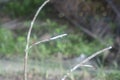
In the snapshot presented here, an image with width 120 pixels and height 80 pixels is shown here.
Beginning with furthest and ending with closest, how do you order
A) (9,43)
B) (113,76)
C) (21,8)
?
(21,8) < (9,43) < (113,76)

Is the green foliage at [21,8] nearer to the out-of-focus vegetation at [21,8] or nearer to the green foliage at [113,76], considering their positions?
the out-of-focus vegetation at [21,8]

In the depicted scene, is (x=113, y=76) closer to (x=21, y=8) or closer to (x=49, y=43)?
(x=49, y=43)

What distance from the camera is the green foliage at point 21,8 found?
707 cm

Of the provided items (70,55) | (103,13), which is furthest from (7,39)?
(103,13)

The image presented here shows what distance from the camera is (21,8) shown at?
23.3 ft

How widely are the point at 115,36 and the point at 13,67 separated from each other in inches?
71.7

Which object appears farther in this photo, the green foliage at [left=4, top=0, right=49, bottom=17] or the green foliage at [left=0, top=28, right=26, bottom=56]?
the green foliage at [left=4, top=0, right=49, bottom=17]

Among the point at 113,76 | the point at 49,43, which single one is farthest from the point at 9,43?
the point at 113,76

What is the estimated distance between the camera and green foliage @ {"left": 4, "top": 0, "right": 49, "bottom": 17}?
707cm

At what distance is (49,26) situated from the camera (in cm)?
652

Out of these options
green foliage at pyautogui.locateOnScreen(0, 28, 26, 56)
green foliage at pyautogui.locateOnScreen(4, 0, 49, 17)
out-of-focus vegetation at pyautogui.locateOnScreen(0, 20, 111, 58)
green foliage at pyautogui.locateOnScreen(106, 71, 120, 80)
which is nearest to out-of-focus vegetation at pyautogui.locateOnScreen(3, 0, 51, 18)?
green foliage at pyautogui.locateOnScreen(4, 0, 49, 17)

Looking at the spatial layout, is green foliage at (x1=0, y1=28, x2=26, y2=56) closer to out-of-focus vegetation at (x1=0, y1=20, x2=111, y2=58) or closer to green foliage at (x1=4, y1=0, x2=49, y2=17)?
out-of-focus vegetation at (x1=0, y1=20, x2=111, y2=58)

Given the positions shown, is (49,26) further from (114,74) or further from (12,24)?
(114,74)

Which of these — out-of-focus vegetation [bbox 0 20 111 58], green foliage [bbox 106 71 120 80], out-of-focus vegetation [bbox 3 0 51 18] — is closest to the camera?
green foliage [bbox 106 71 120 80]
